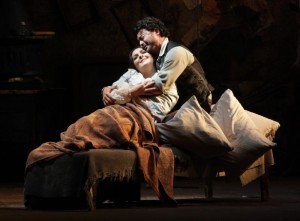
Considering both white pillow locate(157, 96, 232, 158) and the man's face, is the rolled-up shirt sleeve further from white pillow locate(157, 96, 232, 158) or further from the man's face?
white pillow locate(157, 96, 232, 158)

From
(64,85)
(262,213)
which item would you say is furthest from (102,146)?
(64,85)

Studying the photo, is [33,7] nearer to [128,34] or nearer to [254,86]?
[128,34]

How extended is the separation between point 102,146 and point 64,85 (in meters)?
3.69

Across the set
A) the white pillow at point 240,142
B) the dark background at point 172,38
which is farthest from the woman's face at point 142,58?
the dark background at point 172,38

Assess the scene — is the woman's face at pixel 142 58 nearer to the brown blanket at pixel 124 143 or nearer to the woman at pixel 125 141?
the woman at pixel 125 141

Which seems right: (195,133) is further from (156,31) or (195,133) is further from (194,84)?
(156,31)

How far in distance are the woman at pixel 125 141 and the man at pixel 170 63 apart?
33 cm

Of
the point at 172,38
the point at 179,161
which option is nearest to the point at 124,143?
the point at 179,161

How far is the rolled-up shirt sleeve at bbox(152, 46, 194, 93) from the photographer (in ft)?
23.4

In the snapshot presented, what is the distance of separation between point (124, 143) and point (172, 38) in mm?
3850

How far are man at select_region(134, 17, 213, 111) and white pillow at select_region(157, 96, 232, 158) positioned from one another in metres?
0.34

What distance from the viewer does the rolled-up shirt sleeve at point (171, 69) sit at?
23.4 feet

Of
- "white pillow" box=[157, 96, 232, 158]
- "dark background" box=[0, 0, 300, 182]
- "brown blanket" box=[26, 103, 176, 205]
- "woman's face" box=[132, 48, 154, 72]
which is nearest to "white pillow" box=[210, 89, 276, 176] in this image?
"white pillow" box=[157, 96, 232, 158]

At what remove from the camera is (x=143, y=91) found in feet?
23.3
